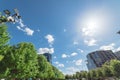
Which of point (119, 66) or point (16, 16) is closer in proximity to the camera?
point (16, 16)

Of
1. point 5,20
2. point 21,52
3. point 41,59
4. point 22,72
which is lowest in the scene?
point 5,20

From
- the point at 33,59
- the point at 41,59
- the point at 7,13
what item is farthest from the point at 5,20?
the point at 41,59

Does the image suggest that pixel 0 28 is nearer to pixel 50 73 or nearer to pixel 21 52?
pixel 21 52

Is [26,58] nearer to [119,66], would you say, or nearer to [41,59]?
[41,59]

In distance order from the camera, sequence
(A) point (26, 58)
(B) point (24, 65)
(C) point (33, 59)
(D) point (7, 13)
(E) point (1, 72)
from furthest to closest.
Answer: (C) point (33, 59)
(A) point (26, 58)
(B) point (24, 65)
(E) point (1, 72)
(D) point (7, 13)

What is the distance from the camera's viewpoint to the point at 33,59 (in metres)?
43.0

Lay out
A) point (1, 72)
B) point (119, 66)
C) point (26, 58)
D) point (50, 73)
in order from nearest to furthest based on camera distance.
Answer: point (1, 72) → point (26, 58) → point (119, 66) → point (50, 73)

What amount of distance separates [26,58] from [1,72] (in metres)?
10.0

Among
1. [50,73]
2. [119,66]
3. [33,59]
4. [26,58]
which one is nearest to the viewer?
[26,58]

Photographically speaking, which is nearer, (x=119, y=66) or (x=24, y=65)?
(x=24, y=65)

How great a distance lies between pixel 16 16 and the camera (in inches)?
442

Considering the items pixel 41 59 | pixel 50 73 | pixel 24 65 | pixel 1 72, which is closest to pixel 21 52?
pixel 24 65

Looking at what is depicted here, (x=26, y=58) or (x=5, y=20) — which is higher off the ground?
(x=26, y=58)

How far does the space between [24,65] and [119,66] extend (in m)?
33.4
